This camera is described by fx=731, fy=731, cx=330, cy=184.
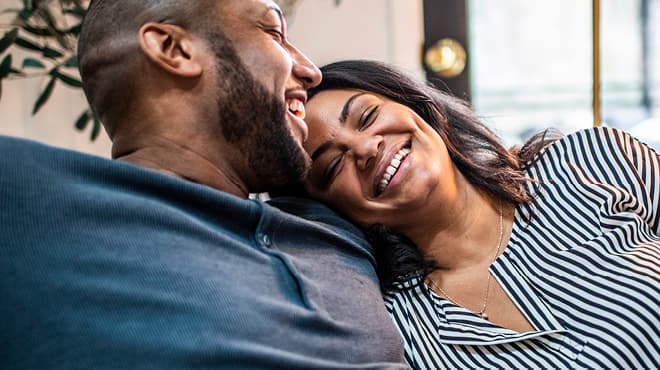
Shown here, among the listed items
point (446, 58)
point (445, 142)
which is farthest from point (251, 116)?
point (446, 58)

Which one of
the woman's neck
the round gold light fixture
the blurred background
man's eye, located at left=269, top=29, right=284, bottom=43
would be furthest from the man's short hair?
the round gold light fixture

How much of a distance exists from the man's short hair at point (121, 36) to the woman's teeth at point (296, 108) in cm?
18

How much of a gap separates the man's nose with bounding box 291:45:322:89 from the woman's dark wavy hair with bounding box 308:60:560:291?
17 centimetres

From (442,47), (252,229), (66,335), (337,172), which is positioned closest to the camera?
(66,335)

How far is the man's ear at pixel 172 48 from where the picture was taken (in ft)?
3.60

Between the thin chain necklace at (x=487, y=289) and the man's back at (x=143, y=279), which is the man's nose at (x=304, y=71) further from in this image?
the thin chain necklace at (x=487, y=289)

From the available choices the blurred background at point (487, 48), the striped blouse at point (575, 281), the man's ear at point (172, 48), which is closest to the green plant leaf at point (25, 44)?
the blurred background at point (487, 48)

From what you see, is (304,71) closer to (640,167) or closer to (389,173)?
(389,173)

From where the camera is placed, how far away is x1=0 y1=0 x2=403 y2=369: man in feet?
2.78

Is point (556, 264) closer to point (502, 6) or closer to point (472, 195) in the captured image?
point (472, 195)

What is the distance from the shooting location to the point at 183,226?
0.96m

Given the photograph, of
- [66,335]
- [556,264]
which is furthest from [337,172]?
[66,335]

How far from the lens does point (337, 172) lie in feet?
4.50

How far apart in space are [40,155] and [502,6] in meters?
1.96
